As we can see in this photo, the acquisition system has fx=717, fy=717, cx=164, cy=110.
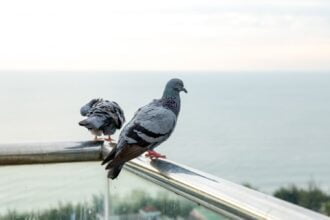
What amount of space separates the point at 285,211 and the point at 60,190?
3.52 feet

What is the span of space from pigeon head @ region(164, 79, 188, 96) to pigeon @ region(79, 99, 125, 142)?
0.36m

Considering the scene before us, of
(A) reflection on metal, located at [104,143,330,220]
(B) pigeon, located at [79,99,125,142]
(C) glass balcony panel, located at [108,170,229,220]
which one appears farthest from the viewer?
(B) pigeon, located at [79,99,125,142]

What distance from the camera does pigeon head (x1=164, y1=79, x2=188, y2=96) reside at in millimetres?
2655

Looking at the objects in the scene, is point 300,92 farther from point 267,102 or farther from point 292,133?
point 292,133

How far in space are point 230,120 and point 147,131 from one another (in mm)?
47282

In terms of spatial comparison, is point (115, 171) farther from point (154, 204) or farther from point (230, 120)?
point (230, 120)

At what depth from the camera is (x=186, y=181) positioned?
1488mm

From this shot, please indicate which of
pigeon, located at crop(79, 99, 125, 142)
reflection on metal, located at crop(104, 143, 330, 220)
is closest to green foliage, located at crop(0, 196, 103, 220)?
reflection on metal, located at crop(104, 143, 330, 220)

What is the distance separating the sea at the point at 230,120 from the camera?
3150 cm

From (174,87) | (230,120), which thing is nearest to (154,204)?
(174,87)

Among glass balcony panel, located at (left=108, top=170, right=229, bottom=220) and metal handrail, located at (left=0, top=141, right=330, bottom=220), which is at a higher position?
metal handrail, located at (left=0, top=141, right=330, bottom=220)

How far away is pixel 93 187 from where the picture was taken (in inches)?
84.4

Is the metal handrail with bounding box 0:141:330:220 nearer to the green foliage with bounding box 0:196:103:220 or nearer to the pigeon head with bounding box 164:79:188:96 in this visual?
the green foliage with bounding box 0:196:103:220

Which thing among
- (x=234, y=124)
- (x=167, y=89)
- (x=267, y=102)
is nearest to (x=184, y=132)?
(x=234, y=124)
